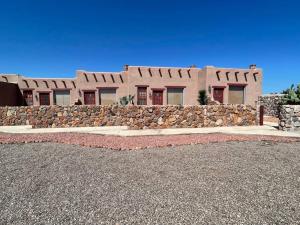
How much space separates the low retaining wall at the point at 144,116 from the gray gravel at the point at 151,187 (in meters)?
5.12

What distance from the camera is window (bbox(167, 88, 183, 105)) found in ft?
67.3

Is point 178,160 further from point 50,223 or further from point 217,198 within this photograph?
point 50,223

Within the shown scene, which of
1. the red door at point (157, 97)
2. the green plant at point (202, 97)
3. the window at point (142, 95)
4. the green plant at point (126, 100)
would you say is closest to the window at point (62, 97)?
the green plant at point (126, 100)

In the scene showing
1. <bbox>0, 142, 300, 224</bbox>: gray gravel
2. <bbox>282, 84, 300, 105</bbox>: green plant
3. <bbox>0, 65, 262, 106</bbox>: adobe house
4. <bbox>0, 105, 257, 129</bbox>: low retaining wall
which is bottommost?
<bbox>0, 142, 300, 224</bbox>: gray gravel

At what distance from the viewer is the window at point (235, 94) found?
20.4 m

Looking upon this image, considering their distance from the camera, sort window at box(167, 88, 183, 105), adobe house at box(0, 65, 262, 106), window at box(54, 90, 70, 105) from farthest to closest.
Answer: window at box(54, 90, 70, 105), window at box(167, 88, 183, 105), adobe house at box(0, 65, 262, 106)

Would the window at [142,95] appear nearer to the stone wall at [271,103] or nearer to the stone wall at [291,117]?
the stone wall at [271,103]

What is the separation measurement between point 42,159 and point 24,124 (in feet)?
30.3

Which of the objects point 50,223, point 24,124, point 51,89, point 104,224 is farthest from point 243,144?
point 51,89

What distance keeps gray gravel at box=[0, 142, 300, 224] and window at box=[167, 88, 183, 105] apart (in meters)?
15.0

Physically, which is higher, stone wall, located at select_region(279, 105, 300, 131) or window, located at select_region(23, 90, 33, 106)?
window, located at select_region(23, 90, 33, 106)

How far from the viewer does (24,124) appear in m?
12.6

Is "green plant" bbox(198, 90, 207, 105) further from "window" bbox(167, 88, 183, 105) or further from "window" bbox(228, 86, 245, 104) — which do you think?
"window" bbox(228, 86, 245, 104)

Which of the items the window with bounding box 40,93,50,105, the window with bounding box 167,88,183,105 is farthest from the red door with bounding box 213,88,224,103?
the window with bounding box 40,93,50,105
